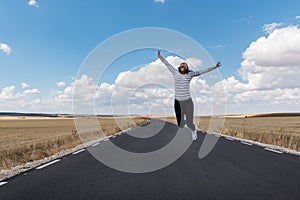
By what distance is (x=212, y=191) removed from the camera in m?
5.11

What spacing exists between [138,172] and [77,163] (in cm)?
225

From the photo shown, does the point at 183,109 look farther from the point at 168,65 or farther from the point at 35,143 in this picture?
the point at 35,143

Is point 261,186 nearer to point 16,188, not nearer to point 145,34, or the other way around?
point 16,188

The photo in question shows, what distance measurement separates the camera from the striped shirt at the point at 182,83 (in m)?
7.79

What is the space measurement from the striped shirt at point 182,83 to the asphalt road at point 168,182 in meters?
1.67

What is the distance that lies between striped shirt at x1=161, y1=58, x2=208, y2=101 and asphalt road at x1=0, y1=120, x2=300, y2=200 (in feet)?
5.48

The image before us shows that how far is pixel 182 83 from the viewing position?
787 cm

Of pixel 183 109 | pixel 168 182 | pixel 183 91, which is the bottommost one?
pixel 168 182

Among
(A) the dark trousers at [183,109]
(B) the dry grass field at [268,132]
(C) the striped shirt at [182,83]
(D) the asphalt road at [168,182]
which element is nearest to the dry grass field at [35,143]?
(D) the asphalt road at [168,182]

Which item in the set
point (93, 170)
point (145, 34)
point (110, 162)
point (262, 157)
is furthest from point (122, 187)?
point (145, 34)

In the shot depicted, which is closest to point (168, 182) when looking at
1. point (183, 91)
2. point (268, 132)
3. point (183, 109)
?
point (183, 109)

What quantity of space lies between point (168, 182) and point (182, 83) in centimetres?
278

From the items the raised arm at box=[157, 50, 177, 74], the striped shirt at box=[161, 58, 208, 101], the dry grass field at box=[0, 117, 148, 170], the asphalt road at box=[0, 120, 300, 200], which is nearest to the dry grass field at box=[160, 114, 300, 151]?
the asphalt road at box=[0, 120, 300, 200]

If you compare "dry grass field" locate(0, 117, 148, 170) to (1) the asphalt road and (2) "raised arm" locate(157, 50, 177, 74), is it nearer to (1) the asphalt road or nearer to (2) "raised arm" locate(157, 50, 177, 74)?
(1) the asphalt road
